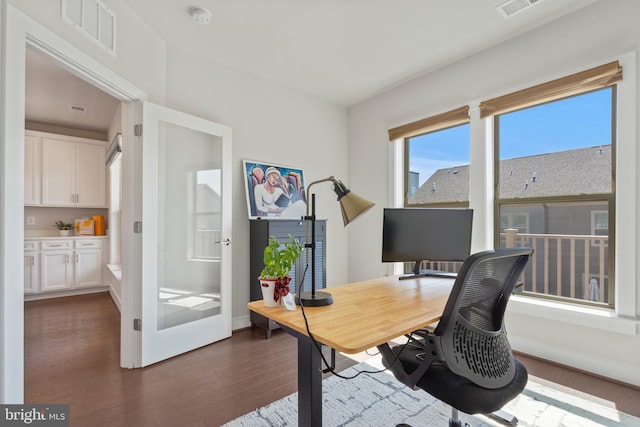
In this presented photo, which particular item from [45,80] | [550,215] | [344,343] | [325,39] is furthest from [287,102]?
[344,343]

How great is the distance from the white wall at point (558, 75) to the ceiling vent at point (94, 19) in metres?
2.88

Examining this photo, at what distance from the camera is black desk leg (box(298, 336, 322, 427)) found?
1.27 meters

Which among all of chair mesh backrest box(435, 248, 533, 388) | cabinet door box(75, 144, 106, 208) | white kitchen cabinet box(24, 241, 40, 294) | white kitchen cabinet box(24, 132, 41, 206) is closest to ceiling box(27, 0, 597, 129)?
white kitchen cabinet box(24, 132, 41, 206)

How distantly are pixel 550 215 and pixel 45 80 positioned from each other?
5398mm

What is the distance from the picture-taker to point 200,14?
2.36 m

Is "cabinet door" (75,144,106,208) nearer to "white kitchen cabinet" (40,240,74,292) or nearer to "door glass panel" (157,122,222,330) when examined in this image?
"white kitchen cabinet" (40,240,74,292)

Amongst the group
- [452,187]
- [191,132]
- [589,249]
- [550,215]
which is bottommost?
[589,249]

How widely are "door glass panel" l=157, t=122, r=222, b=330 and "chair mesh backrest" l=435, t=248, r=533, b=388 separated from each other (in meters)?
2.36

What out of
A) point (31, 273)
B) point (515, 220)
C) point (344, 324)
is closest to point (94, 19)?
point (344, 324)

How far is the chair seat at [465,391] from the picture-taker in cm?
113

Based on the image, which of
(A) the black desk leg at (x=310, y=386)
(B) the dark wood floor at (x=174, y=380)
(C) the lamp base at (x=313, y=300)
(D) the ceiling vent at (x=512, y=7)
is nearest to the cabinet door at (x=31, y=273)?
(B) the dark wood floor at (x=174, y=380)

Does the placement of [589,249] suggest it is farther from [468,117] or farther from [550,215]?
[468,117]

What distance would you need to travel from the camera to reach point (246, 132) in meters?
3.37

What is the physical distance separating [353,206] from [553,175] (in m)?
2.27
